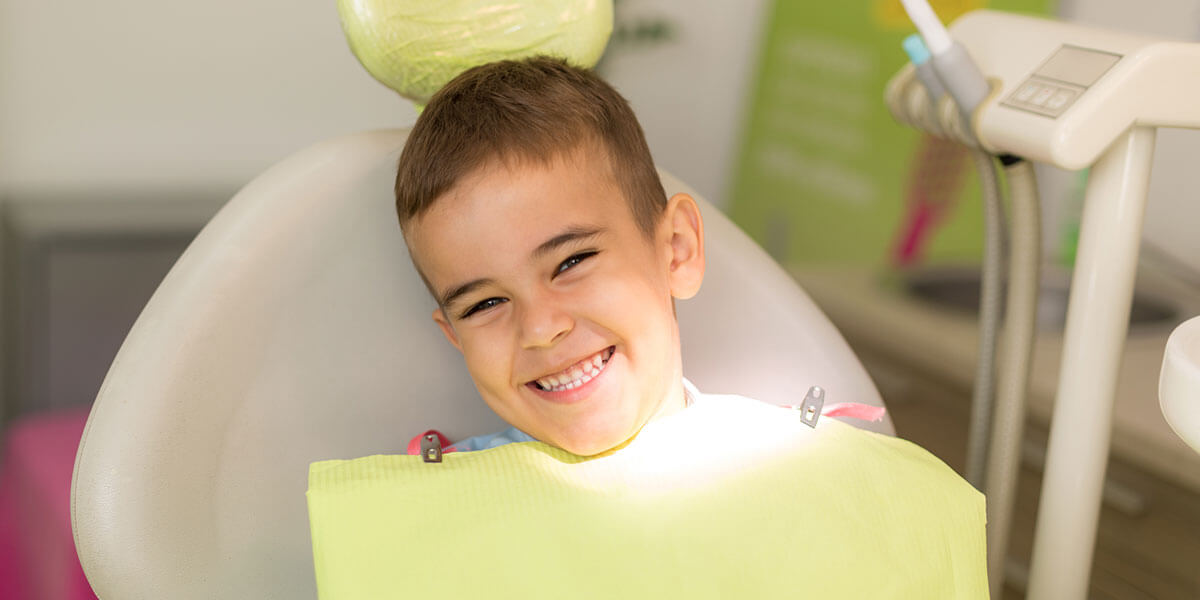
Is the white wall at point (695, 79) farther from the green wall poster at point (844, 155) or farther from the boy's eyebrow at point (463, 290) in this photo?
the boy's eyebrow at point (463, 290)

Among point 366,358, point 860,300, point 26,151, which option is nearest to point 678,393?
point 366,358

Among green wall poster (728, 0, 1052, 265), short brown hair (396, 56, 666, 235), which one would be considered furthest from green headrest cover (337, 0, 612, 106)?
green wall poster (728, 0, 1052, 265)

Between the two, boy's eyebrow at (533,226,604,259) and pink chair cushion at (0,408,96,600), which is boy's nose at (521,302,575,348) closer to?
boy's eyebrow at (533,226,604,259)

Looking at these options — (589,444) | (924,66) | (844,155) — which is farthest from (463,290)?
(844,155)

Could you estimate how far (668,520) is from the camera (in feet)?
2.40

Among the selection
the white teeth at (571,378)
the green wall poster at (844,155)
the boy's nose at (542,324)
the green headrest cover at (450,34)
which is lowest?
the white teeth at (571,378)

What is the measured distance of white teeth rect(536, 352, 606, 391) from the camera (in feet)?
2.56

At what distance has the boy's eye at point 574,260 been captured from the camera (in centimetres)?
78

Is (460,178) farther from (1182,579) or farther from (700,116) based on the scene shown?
(700,116)

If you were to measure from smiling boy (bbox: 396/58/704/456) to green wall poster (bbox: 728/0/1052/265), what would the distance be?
1.57 m

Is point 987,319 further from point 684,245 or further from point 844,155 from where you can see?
point 844,155

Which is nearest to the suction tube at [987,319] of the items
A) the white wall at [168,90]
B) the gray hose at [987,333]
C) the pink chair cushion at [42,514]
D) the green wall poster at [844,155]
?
the gray hose at [987,333]

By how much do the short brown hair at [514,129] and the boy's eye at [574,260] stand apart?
6 centimetres

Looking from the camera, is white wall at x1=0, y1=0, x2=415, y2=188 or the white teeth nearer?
the white teeth
